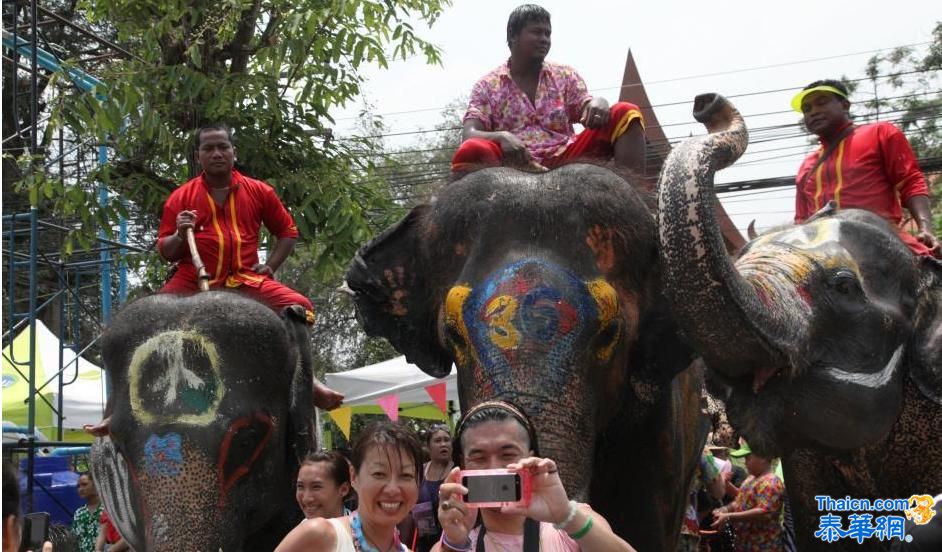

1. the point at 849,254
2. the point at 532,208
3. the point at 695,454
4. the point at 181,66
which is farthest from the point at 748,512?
the point at 181,66

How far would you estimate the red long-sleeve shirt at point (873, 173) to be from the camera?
5.36 m

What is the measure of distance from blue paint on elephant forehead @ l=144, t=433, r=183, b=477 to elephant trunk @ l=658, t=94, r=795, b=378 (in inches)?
81.5

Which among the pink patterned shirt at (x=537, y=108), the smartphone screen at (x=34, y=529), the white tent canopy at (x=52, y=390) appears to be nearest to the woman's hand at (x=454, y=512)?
the smartphone screen at (x=34, y=529)

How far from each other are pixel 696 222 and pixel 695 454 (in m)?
1.90

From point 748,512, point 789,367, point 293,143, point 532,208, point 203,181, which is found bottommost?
point 748,512

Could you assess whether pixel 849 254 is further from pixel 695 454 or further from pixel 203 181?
pixel 203 181

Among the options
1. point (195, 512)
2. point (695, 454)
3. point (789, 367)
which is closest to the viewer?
point (789, 367)

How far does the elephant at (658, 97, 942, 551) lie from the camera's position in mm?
4121

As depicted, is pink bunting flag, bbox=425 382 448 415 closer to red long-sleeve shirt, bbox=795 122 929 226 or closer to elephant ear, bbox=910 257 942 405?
red long-sleeve shirt, bbox=795 122 929 226

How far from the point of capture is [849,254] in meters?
4.84

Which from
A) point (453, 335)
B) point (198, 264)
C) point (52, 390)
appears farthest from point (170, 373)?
point (52, 390)

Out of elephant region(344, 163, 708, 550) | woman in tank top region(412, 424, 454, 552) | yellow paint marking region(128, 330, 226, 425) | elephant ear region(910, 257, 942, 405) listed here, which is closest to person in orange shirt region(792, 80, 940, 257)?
elephant ear region(910, 257, 942, 405)

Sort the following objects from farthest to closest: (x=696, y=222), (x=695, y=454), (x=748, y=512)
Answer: (x=748, y=512) < (x=695, y=454) < (x=696, y=222)

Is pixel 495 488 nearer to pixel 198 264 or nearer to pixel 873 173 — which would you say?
pixel 198 264
